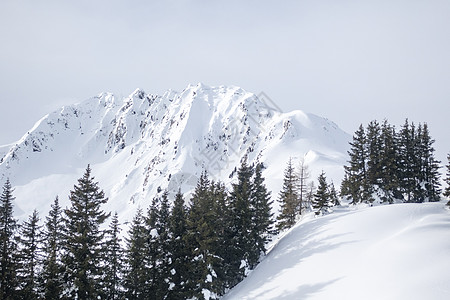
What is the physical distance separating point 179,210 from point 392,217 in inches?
785

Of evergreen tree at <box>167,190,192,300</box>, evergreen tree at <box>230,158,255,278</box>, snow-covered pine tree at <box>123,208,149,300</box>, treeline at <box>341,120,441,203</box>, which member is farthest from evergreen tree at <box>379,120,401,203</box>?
snow-covered pine tree at <box>123,208,149,300</box>

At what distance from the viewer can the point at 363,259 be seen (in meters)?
20.5

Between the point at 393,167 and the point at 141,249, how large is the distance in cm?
3316

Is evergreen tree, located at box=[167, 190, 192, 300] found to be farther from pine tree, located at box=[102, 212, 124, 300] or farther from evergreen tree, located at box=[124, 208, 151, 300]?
pine tree, located at box=[102, 212, 124, 300]

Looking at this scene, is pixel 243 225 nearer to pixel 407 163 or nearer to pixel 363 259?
pixel 363 259

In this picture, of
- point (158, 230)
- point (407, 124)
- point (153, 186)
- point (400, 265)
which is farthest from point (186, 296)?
point (153, 186)

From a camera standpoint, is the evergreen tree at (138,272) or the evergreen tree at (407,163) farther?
the evergreen tree at (407,163)

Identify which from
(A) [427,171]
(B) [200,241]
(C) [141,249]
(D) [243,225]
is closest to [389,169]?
(A) [427,171]

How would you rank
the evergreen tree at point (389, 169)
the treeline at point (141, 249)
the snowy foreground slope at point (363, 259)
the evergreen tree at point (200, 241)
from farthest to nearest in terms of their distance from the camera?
the evergreen tree at point (389, 169) → the evergreen tree at point (200, 241) → the treeline at point (141, 249) → the snowy foreground slope at point (363, 259)

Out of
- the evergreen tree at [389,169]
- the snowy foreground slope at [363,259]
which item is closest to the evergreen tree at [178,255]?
the snowy foreground slope at [363,259]

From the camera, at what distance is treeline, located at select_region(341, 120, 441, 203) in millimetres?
39688

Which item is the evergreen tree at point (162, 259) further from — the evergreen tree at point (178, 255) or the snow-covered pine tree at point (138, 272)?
the snow-covered pine tree at point (138, 272)

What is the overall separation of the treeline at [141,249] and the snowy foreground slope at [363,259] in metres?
3.78

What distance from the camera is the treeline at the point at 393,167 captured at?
1563 inches
